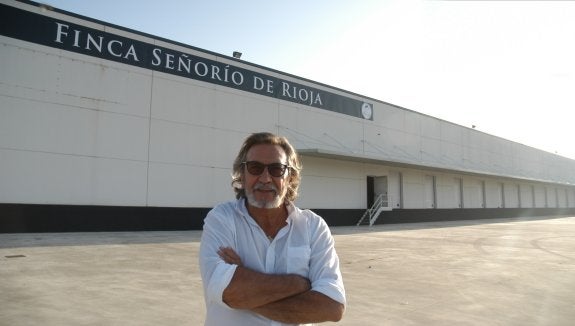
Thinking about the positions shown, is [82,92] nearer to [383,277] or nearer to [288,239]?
[383,277]

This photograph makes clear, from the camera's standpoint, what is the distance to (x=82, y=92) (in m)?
14.2

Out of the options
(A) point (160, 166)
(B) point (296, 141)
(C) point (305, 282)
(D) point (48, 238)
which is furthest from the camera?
(B) point (296, 141)

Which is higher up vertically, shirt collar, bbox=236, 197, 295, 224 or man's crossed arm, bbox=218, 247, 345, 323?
shirt collar, bbox=236, 197, 295, 224

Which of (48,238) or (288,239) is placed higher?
(288,239)

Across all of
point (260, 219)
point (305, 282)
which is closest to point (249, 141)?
point (260, 219)

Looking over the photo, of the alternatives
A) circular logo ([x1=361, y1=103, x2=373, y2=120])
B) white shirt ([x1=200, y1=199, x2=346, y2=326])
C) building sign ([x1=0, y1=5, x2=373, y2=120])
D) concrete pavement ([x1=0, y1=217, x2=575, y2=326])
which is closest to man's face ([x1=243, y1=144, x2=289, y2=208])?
white shirt ([x1=200, y1=199, x2=346, y2=326])

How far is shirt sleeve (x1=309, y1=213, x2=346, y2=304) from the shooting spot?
2.14 meters

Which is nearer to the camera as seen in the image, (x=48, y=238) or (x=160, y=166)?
(x=48, y=238)

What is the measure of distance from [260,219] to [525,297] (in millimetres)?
4598

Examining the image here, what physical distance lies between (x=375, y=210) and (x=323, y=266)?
22.5 m

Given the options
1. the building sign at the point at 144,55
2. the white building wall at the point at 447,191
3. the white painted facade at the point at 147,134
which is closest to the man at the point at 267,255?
the white painted facade at the point at 147,134

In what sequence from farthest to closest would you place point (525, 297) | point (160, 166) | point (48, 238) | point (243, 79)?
point (243, 79) → point (160, 166) → point (48, 238) → point (525, 297)

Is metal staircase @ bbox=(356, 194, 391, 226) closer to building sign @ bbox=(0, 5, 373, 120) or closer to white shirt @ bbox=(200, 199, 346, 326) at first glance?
building sign @ bbox=(0, 5, 373, 120)

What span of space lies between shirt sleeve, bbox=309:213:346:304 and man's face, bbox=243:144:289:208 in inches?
10.9
